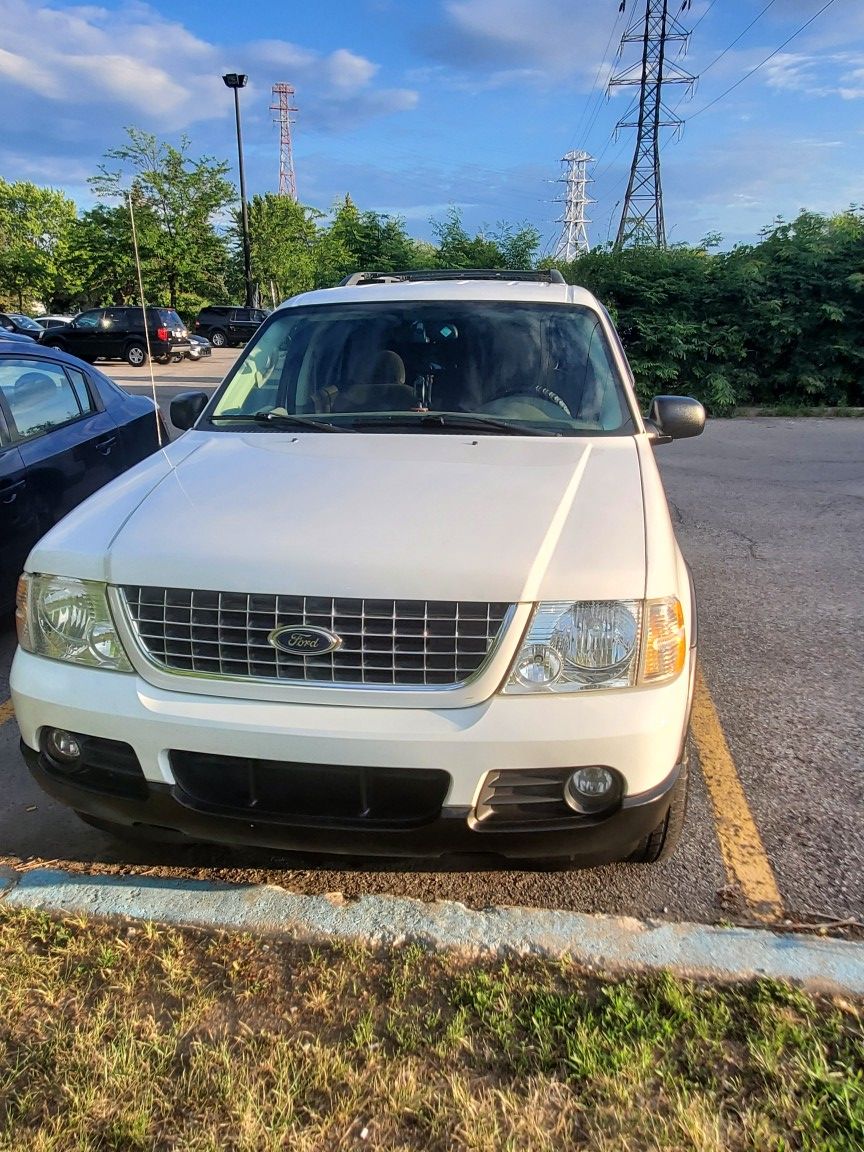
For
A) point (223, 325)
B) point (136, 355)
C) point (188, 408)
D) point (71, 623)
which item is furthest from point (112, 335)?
point (71, 623)

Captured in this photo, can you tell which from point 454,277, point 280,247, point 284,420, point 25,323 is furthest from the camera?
point 280,247

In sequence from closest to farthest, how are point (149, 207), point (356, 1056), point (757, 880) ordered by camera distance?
point (356, 1056) < point (757, 880) < point (149, 207)

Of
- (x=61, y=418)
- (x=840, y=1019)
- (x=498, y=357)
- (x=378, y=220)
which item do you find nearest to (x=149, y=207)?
(x=378, y=220)

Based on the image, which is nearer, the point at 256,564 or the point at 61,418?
the point at 256,564

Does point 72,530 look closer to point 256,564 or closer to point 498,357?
point 256,564

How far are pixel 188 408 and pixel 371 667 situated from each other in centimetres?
210

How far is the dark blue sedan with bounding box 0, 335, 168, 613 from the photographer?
14.5 feet

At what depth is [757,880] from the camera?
8.82ft

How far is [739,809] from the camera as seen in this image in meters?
3.10

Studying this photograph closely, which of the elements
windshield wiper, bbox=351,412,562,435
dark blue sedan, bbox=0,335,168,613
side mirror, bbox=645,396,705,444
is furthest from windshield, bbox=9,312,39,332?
side mirror, bbox=645,396,705,444

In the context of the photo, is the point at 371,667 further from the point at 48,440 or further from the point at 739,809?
the point at 48,440

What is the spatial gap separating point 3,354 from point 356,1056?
4.33 meters

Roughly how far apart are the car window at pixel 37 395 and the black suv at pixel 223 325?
33.9 meters

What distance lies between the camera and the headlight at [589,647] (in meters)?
2.13
